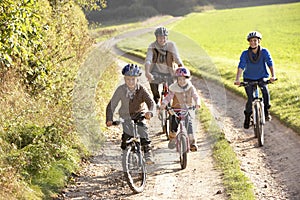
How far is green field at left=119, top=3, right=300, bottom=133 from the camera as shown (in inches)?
600

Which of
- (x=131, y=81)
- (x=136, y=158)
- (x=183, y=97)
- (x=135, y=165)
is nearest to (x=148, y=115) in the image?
(x=131, y=81)

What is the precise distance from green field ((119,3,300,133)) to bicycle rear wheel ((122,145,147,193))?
4.48 metres

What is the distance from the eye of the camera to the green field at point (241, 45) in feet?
50.0

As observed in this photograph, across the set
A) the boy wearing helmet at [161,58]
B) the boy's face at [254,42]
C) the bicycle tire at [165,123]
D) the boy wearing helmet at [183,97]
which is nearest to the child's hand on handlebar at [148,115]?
the boy wearing helmet at [183,97]

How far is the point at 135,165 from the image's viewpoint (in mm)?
8344

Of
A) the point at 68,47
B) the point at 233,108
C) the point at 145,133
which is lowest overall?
the point at 233,108

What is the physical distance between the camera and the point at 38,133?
883 cm

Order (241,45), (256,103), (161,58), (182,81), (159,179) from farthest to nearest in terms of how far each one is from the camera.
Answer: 1. (241,45)
2. (161,58)
3. (256,103)
4. (182,81)
5. (159,179)

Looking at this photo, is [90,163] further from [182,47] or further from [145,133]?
[182,47]

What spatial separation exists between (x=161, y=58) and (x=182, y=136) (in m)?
2.34

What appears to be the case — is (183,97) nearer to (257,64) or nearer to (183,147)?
(183,147)

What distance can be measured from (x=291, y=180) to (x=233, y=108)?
22.2ft

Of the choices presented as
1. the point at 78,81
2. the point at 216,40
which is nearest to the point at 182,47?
the point at 78,81

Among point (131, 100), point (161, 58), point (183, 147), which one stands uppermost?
point (161, 58)
